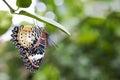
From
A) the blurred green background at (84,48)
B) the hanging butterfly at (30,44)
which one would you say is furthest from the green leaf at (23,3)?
the blurred green background at (84,48)

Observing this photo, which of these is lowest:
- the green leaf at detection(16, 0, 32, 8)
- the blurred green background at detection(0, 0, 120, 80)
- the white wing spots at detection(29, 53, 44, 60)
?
the white wing spots at detection(29, 53, 44, 60)

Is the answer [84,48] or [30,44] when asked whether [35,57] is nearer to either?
[30,44]

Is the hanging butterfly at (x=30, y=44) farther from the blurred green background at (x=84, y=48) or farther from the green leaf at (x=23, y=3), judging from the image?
the blurred green background at (x=84, y=48)

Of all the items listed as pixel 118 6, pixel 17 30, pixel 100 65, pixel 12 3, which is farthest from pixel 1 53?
pixel 17 30

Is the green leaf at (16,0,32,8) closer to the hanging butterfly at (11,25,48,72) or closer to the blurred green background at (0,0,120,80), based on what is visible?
the hanging butterfly at (11,25,48,72)

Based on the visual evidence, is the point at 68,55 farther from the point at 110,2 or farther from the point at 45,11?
the point at 45,11

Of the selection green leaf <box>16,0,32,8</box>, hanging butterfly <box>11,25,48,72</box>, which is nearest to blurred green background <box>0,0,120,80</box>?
green leaf <box>16,0,32,8</box>

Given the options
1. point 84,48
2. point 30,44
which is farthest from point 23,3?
point 84,48
